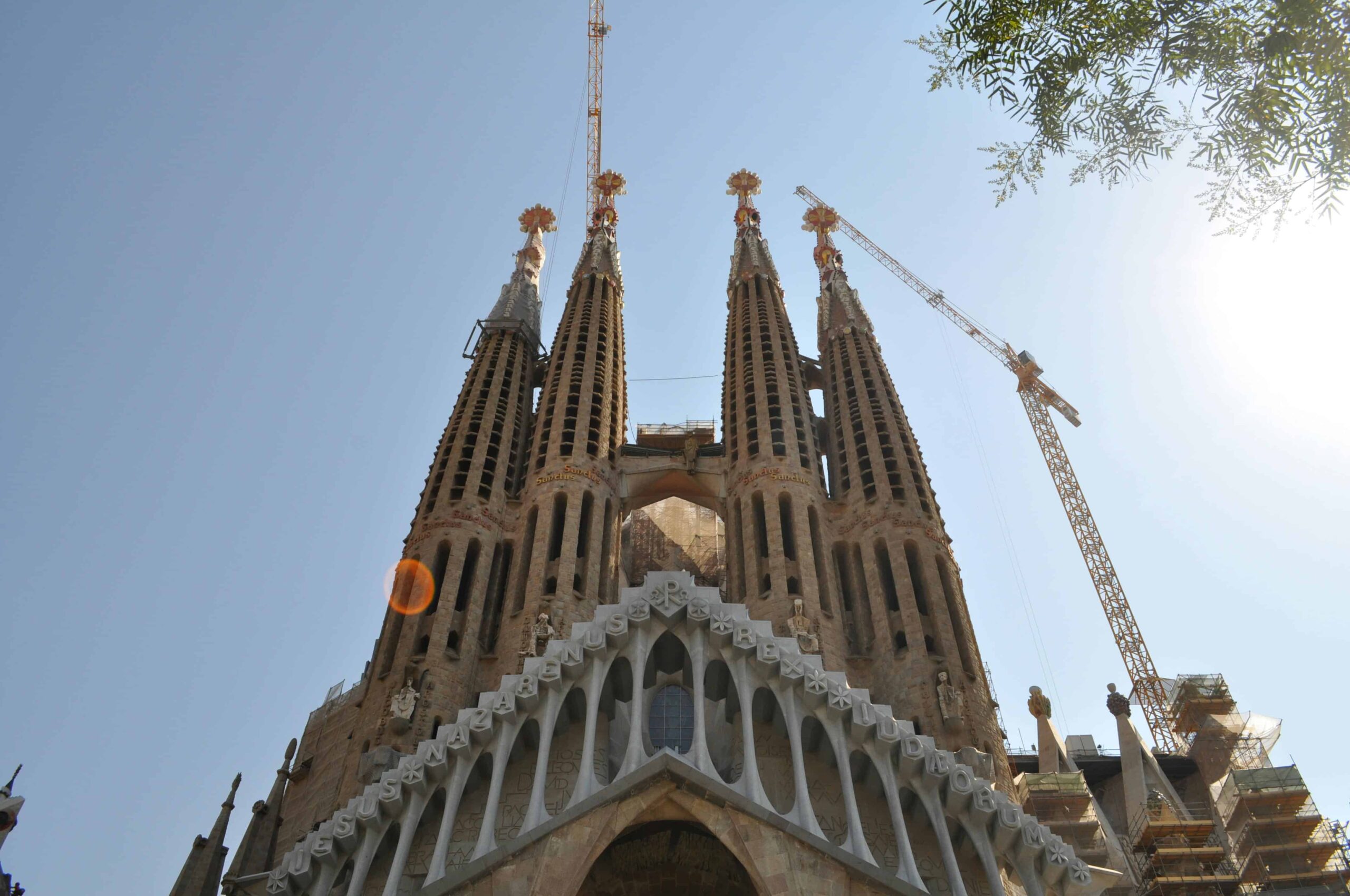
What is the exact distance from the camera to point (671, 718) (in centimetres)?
2534

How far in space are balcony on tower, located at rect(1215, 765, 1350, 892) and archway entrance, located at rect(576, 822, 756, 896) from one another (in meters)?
21.0

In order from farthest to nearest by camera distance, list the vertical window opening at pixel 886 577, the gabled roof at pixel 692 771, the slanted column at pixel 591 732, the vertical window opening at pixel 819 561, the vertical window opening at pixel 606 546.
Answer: the vertical window opening at pixel 606 546
the vertical window opening at pixel 819 561
the vertical window opening at pixel 886 577
the slanted column at pixel 591 732
the gabled roof at pixel 692 771

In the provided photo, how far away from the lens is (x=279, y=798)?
31000 mm

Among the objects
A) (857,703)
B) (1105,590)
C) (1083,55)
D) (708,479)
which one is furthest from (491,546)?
(1105,590)

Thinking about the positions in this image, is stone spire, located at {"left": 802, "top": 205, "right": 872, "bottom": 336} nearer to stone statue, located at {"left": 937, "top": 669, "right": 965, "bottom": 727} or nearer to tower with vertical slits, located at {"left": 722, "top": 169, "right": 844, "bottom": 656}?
tower with vertical slits, located at {"left": 722, "top": 169, "right": 844, "bottom": 656}

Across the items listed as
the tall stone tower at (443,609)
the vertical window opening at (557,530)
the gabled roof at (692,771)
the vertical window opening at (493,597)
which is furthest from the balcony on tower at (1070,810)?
the tall stone tower at (443,609)

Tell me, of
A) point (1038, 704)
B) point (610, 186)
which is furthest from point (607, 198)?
point (1038, 704)

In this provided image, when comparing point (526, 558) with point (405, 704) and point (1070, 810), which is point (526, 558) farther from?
point (1070, 810)

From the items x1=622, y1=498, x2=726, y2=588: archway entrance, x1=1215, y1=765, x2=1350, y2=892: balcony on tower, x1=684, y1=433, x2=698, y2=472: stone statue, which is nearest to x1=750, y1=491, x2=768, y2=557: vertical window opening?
x1=684, y1=433, x2=698, y2=472: stone statue

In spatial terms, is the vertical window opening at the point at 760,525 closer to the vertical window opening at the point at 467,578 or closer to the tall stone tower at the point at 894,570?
the tall stone tower at the point at 894,570

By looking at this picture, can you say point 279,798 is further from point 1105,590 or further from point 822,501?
point 1105,590

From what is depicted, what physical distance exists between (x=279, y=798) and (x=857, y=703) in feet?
60.5

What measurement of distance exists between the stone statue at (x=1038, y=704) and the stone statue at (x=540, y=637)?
2049 centimetres

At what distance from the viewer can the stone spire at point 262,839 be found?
2802cm
